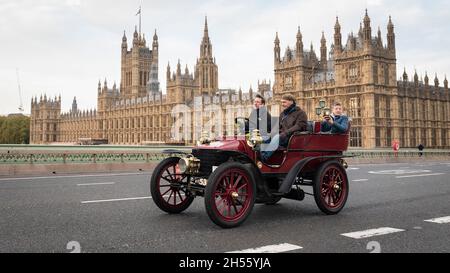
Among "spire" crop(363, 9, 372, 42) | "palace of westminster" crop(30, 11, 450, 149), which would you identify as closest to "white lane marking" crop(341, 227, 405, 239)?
"palace of westminster" crop(30, 11, 450, 149)

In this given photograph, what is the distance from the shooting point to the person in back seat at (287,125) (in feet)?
19.3

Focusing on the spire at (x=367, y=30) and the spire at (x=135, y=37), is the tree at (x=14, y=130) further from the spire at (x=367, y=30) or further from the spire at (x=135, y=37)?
the spire at (x=367, y=30)

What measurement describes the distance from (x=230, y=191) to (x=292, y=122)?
1.72 metres

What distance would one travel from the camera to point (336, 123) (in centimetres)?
665

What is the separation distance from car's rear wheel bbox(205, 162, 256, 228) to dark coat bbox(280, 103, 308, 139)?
1129mm

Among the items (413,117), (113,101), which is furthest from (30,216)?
(113,101)

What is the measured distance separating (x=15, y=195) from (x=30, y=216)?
9.12 ft

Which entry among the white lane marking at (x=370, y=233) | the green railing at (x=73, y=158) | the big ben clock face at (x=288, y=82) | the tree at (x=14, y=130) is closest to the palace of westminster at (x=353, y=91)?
the big ben clock face at (x=288, y=82)

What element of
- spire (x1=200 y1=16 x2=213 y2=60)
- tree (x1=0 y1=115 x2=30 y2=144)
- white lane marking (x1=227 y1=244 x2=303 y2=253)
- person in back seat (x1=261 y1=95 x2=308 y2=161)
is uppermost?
spire (x1=200 y1=16 x2=213 y2=60)

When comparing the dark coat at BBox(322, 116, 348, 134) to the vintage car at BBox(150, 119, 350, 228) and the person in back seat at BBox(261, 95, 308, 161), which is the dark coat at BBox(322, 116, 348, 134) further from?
the person in back seat at BBox(261, 95, 308, 161)

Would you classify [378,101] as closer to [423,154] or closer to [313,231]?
[423,154]

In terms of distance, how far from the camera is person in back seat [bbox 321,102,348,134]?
667 cm

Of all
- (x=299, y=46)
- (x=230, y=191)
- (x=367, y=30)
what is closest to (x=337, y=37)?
(x=367, y=30)

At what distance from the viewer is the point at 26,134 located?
5261 inches
